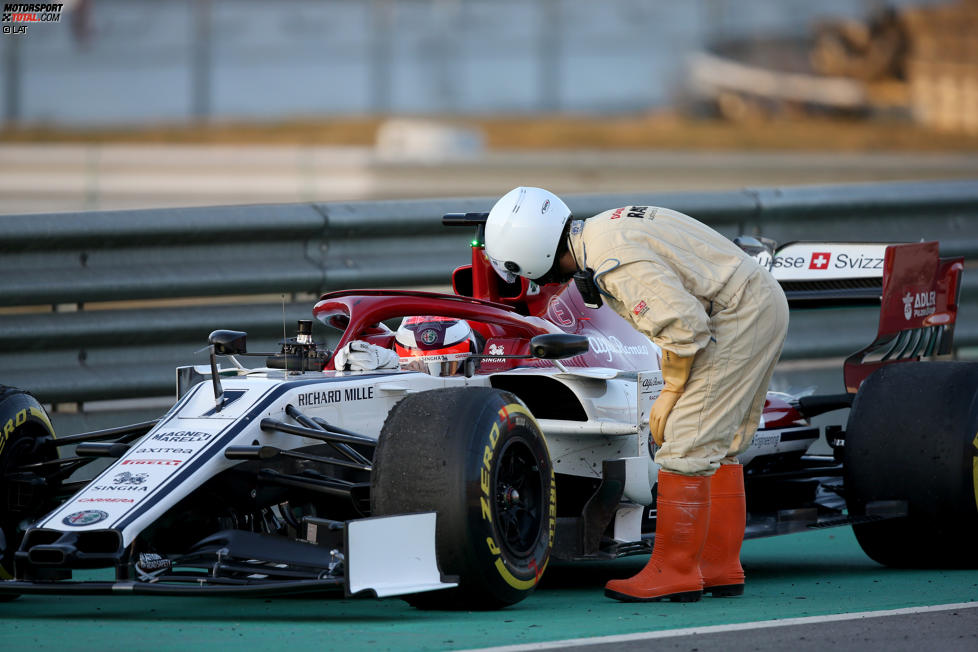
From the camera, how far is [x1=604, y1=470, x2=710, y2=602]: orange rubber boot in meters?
6.21

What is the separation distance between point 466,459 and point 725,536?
140cm

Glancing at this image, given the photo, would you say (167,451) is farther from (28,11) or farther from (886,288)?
(28,11)

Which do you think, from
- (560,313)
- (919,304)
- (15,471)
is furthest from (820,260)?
(15,471)

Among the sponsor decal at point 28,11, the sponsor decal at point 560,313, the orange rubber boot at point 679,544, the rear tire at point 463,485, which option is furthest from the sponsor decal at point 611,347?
the sponsor decal at point 28,11

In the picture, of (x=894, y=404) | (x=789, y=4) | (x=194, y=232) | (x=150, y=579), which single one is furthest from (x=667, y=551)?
(x=789, y=4)

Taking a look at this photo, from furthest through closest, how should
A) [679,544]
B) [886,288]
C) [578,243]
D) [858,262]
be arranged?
[858,262] < [886,288] < [578,243] < [679,544]

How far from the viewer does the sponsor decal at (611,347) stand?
7.05 metres

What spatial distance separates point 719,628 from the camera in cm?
545

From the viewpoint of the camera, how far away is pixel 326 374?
21.5 ft

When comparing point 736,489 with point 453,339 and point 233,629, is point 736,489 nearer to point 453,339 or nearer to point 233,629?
point 453,339

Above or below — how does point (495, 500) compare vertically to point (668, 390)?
below

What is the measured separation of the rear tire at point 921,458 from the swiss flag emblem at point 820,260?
105 cm

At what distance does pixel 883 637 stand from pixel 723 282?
5.07ft

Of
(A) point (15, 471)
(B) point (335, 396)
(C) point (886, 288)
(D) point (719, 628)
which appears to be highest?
(C) point (886, 288)
